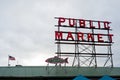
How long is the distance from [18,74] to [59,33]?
1021 centimetres

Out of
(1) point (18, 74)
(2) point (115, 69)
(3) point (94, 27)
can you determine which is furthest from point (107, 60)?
(1) point (18, 74)

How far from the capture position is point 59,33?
41531 mm

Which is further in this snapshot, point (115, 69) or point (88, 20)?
point (88, 20)

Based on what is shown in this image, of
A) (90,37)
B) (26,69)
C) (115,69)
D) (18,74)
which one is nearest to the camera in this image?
(18,74)

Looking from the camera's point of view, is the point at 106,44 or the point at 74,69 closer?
the point at 74,69

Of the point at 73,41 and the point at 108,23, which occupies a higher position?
the point at 108,23

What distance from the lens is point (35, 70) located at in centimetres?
3638

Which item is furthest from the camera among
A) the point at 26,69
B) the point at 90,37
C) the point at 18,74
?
the point at 90,37

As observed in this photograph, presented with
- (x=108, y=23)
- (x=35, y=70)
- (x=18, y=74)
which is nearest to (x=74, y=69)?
(x=35, y=70)

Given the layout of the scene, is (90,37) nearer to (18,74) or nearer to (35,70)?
(35,70)

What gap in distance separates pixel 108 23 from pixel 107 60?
626 cm

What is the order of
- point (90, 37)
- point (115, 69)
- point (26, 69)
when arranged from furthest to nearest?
point (90, 37) → point (115, 69) → point (26, 69)

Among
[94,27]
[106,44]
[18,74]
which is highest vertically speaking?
[94,27]

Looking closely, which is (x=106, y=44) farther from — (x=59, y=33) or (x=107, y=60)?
(x=59, y=33)
